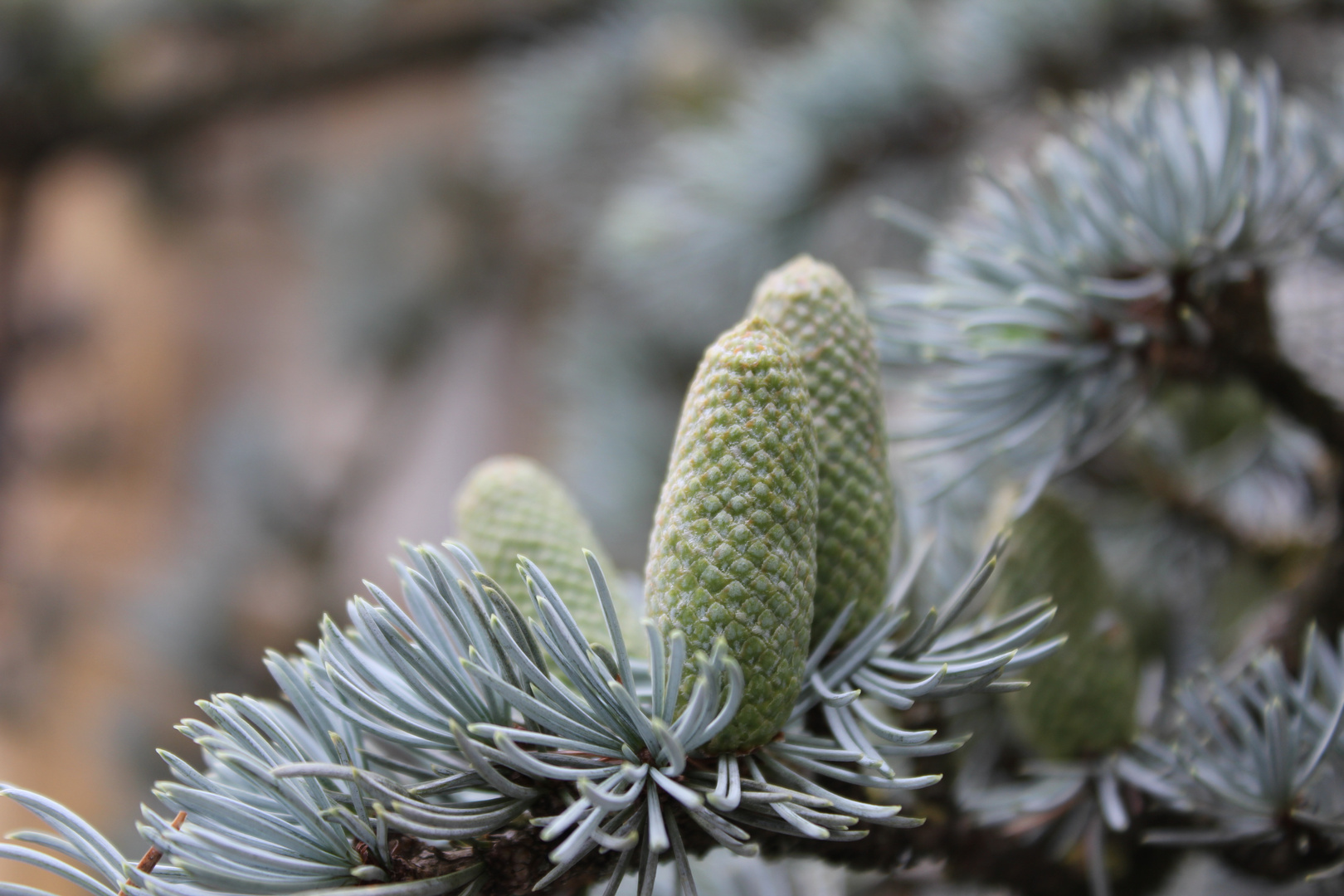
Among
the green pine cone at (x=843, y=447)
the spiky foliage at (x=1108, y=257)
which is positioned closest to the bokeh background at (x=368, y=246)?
the spiky foliage at (x=1108, y=257)

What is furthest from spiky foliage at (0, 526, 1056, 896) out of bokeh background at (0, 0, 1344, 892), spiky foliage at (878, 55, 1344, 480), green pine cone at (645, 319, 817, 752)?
bokeh background at (0, 0, 1344, 892)

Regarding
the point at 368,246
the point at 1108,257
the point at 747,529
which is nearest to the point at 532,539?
the point at 747,529

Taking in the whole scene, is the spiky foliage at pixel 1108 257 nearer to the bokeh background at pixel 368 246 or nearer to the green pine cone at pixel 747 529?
the green pine cone at pixel 747 529

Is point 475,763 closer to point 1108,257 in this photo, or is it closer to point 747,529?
point 747,529

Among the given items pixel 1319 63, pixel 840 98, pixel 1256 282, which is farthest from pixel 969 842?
pixel 1319 63

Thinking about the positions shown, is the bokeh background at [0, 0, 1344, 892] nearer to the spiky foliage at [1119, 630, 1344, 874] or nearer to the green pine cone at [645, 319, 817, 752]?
the spiky foliage at [1119, 630, 1344, 874]
